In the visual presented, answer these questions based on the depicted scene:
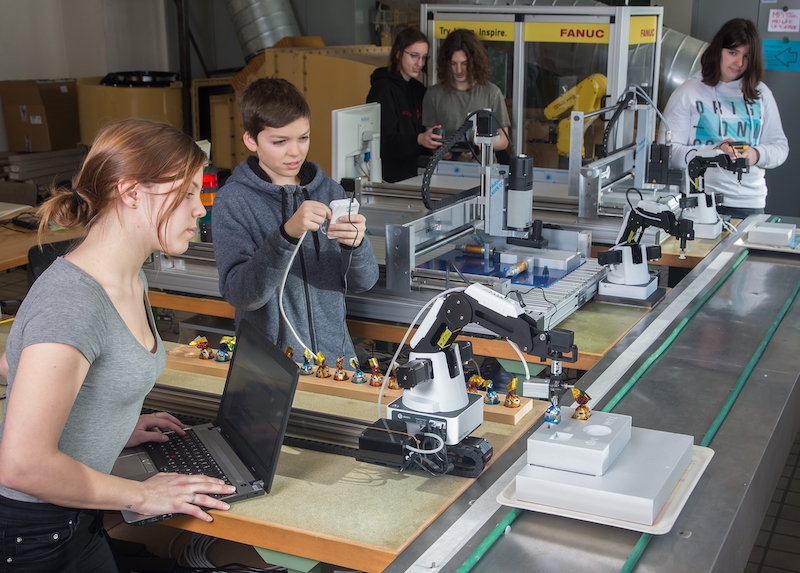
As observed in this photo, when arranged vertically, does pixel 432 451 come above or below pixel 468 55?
below

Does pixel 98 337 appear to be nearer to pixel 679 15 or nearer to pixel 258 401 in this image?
pixel 258 401

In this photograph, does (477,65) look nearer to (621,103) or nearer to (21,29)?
(621,103)

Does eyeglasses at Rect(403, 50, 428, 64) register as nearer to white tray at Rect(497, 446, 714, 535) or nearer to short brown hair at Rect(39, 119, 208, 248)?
short brown hair at Rect(39, 119, 208, 248)

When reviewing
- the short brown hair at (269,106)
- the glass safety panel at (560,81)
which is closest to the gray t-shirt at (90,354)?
the short brown hair at (269,106)

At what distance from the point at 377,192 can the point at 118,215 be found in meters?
2.15

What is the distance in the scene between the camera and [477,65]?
409 centimetres

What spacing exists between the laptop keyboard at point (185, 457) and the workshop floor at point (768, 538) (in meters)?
0.27

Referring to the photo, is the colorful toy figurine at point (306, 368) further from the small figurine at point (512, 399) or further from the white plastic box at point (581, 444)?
the white plastic box at point (581, 444)

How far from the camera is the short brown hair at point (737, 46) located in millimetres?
3352

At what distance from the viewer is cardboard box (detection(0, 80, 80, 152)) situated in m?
6.82

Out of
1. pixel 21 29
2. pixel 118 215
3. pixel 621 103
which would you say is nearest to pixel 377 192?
pixel 621 103

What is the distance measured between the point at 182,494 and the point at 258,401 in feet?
0.71

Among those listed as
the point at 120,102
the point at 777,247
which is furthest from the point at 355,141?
the point at 120,102

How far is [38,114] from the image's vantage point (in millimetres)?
6828
